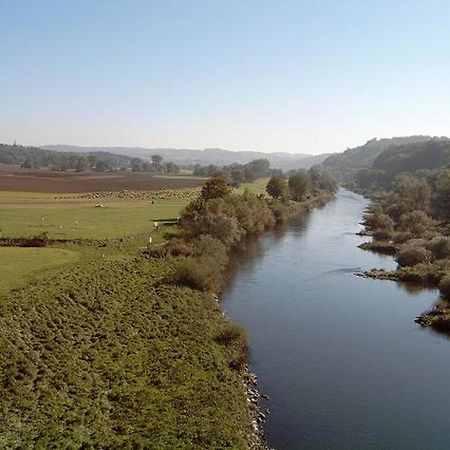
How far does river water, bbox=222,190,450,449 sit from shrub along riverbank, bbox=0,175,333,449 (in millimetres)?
2242

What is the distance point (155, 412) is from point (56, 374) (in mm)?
5218

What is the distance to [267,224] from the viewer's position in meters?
91.6

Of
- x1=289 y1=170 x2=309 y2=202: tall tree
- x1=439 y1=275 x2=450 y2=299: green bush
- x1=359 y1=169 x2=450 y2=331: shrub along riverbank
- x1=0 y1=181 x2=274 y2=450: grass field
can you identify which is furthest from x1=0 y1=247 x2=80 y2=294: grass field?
x1=289 y1=170 x2=309 y2=202: tall tree

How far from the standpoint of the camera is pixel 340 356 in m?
33.7

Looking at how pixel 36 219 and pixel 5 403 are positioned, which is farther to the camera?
pixel 36 219

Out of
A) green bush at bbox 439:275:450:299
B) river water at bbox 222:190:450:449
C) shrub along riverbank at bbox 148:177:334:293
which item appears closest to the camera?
river water at bbox 222:190:450:449

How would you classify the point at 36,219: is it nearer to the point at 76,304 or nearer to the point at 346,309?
the point at 76,304

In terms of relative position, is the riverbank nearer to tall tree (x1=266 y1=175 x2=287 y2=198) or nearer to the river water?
the river water

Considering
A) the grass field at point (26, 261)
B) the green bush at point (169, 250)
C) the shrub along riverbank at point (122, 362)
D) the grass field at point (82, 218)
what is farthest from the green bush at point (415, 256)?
the grass field at point (26, 261)

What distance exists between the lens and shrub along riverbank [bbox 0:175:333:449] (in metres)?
21.5

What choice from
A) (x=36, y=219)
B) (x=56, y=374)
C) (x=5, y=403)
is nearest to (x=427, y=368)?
(x=56, y=374)

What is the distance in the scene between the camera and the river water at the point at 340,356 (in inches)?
973

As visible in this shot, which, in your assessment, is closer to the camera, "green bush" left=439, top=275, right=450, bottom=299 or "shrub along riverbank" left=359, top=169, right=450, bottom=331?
"green bush" left=439, top=275, right=450, bottom=299

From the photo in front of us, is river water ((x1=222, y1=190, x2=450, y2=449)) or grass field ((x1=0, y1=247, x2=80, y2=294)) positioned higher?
grass field ((x1=0, y1=247, x2=80, y2=294))
